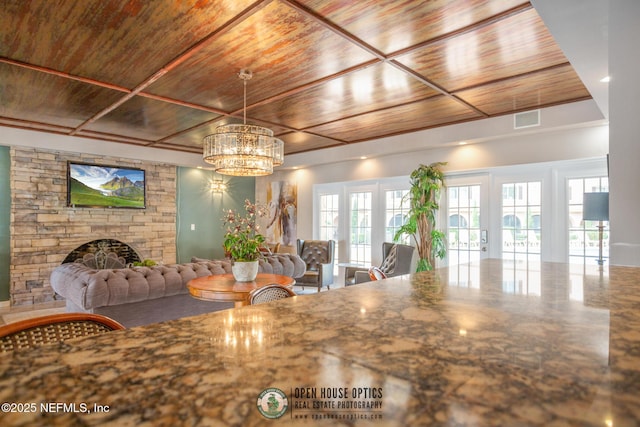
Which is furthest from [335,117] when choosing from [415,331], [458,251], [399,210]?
[415,331]

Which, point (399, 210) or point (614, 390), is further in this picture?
point (399, 210)

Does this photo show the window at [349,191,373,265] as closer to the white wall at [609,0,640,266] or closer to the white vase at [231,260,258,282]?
the white vase at [231,260,258,282]

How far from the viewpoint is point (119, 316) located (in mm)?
3041

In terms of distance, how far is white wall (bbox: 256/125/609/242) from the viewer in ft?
13.2

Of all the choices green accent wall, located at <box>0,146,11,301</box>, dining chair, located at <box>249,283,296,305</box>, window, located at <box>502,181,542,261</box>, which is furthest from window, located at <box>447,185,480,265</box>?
green accent wall, located at <box>0,146,11,301</box>

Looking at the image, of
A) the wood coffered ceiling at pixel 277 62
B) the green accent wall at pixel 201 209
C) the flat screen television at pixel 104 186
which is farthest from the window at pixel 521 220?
the flat screen television at pixel 104 186

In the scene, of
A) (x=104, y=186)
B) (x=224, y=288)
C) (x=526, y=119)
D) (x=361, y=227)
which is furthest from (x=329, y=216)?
(x=224, y=288)

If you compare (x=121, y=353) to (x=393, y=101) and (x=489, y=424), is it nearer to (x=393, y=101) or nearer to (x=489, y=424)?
(x=489, y=424)

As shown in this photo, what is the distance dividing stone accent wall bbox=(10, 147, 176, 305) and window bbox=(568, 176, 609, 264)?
6.37 metres

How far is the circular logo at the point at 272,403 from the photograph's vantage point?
0.43 m

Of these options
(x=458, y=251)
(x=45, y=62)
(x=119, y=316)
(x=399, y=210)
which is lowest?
(x=119, y=316)

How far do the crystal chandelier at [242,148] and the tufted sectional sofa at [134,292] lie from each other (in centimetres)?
109

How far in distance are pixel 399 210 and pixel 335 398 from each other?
558 centimetres

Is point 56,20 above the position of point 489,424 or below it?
above
